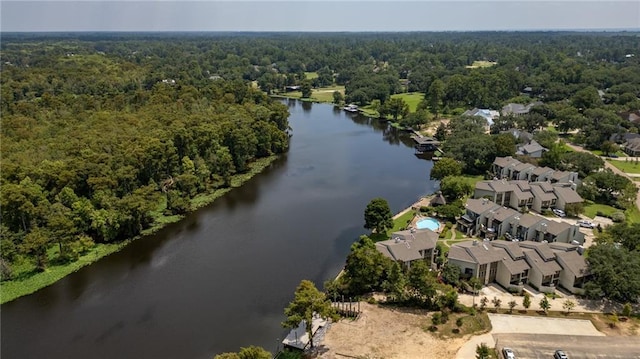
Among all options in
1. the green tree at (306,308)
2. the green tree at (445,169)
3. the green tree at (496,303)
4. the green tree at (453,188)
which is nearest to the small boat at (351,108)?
the green tree at (445,169)

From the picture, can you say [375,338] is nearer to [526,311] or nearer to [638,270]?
[526,311]

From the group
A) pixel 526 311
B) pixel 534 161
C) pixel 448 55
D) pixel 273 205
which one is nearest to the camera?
pixel 526 311

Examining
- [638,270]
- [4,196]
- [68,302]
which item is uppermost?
[4,196]

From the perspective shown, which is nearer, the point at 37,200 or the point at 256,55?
the point at 37,200

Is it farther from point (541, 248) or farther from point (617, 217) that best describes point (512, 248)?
point (617, 217)

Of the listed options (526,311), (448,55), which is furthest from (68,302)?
(448,55)

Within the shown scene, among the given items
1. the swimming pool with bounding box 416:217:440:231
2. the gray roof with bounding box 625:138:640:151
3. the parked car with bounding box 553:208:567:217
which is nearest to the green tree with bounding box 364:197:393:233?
the swimming pool with bounding box 416:217:440:231

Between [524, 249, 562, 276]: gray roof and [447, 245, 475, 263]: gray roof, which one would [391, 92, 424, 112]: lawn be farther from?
[524, 249, 562, 276]: gray roof

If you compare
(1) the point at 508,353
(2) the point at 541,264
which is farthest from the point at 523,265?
(1) the point at 508,353
